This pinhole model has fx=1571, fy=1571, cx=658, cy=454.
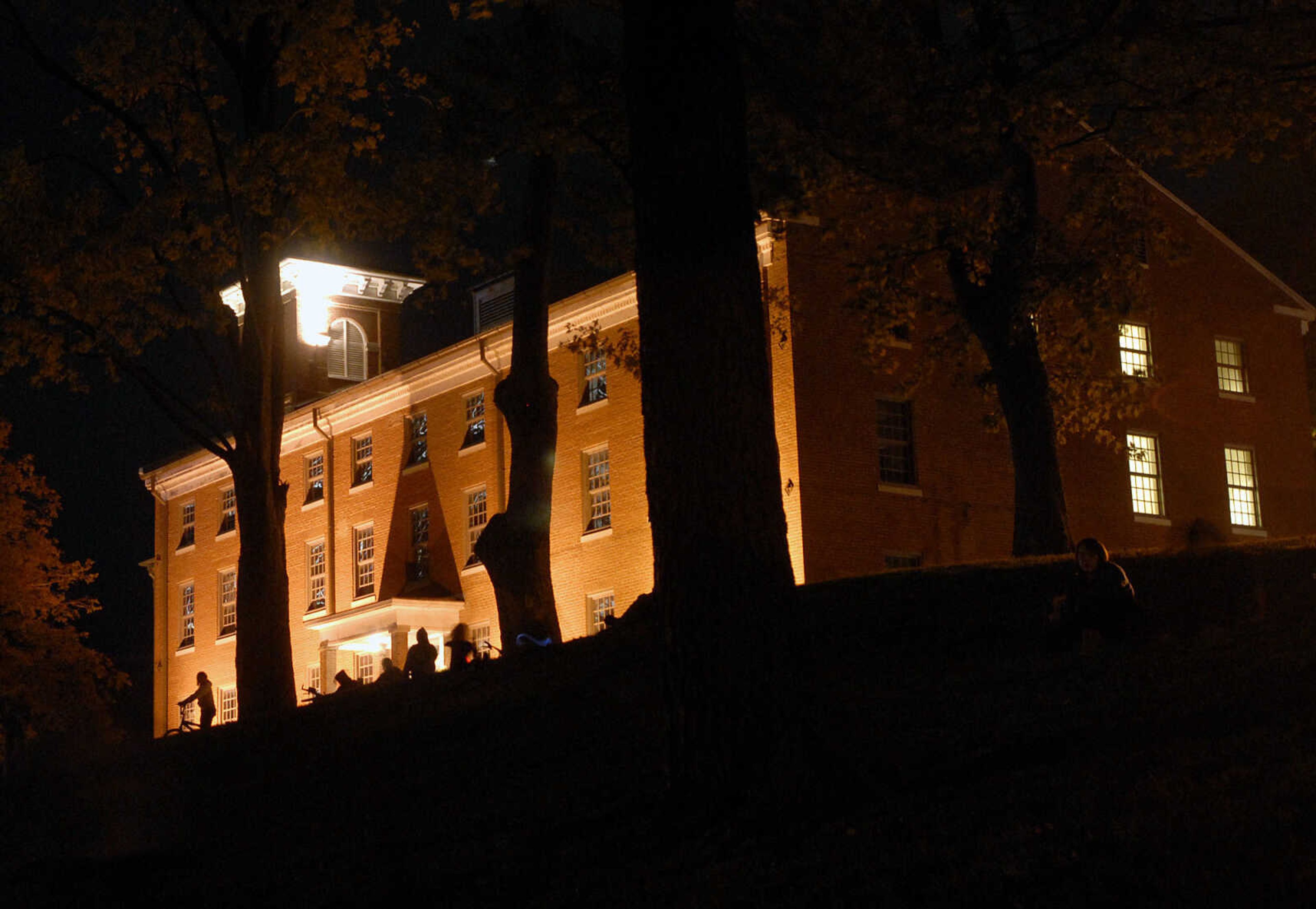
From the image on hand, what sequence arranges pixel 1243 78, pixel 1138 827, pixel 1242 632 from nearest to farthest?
1. pixel 1138 827
2. pixel 1242 632
3. pixel 1243 78

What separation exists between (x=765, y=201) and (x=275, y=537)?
28.5ft

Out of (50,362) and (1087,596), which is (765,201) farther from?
(50,362)

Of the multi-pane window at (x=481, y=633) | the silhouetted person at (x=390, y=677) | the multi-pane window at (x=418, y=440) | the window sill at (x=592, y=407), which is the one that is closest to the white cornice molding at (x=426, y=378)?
the multi-pane window at (x=418, y=440)

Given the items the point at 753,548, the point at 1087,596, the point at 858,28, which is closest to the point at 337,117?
the point at 858,28

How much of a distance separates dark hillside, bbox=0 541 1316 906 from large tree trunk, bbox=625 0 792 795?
26 cm

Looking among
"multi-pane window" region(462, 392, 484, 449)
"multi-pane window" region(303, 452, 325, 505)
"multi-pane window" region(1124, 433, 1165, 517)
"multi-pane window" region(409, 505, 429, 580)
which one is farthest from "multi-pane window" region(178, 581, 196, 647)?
"multi-pane window" region(1124, 433, 1165, 517)

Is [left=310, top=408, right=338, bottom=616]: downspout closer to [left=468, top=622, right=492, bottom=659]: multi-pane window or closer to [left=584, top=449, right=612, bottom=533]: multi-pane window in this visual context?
[left=468, top=622, right=492, bottom=659]: multi-pane window

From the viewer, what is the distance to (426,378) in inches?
1700

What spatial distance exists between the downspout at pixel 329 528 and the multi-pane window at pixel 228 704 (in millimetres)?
5606

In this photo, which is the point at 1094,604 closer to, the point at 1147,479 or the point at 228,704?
the point at 1147,479

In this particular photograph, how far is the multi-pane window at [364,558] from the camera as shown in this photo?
4491 cm

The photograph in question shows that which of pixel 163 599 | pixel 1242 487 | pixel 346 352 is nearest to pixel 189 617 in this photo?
pixel 163 599

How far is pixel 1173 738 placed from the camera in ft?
29.5

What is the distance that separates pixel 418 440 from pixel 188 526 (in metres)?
13.9
